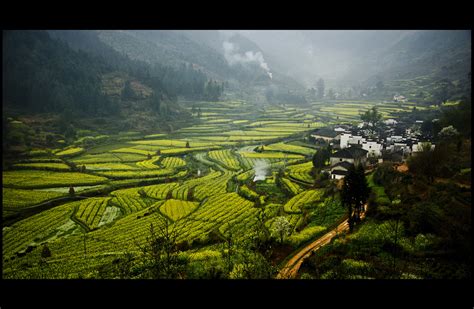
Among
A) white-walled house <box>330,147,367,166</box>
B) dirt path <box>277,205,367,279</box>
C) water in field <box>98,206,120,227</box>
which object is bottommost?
dirt path <box>277,205,367,279</box>

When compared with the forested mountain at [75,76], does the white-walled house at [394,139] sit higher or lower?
lower

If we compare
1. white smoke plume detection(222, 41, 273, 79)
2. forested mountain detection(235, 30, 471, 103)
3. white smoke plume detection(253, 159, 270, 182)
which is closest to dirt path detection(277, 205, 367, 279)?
white smoke plume detection(253, 159, 270, 182)

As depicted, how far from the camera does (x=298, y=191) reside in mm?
8750

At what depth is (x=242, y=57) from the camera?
34938 millimetres

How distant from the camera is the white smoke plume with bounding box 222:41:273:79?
3125cm

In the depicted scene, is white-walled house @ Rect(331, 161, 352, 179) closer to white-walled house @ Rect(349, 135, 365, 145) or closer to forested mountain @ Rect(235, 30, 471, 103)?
white-walled house @ Rect(349, 135, 365, 145)

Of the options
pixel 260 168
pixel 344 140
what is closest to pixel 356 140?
pixel 344 140

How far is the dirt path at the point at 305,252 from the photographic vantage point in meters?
5.43

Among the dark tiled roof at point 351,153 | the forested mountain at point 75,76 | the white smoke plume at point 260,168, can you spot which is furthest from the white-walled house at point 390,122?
the forested mountain at point 75,76

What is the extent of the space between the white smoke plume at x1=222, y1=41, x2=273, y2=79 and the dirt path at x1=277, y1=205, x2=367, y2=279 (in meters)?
24.9

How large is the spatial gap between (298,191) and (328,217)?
1573 millimetres

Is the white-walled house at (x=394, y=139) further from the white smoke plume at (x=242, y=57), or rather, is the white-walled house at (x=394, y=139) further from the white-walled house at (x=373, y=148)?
the white smoke plume at (x=242, y=57)
